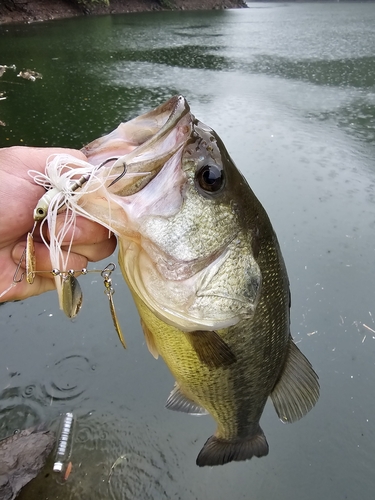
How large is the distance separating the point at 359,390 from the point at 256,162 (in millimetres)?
3476

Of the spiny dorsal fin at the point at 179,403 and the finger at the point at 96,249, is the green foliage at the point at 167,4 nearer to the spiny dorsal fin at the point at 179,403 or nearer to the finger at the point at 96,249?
the finger at the point at 96,249

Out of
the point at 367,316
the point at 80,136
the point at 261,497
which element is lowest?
the point at 261,497

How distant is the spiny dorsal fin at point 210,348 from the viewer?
1183mm

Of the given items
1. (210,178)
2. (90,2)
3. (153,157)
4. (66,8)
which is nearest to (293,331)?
(210,178)

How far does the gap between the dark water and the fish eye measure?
1.90 m

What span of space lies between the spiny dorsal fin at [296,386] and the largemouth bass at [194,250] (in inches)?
3.9

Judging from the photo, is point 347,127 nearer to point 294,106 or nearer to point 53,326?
point 294,106

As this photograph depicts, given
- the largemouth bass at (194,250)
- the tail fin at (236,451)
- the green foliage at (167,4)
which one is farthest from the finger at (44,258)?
the green foliage at (167,4)

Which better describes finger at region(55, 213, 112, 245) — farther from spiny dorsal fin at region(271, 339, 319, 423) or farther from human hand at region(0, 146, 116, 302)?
spiny dorsal fin at region(271, 339, 319, 423)

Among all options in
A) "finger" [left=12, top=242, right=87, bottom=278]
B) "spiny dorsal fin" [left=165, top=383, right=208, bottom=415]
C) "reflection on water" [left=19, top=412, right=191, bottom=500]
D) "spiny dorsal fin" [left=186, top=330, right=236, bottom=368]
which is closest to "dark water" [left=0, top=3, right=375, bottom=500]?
"reflection on water" [left=19, top=412, right=191, bottom=500]

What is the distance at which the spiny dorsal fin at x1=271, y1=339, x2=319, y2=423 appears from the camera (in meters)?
1.46

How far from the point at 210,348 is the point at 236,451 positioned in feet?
2.30

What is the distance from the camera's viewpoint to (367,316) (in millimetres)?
3123

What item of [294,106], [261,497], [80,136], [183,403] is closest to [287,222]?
[261,497]
